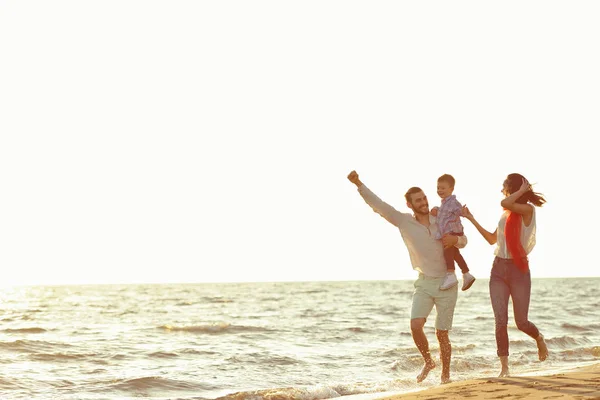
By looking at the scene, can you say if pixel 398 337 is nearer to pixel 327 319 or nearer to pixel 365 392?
pixel 327 319

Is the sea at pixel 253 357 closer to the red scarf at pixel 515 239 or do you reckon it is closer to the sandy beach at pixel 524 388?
the sandy beach at pixel 524 388

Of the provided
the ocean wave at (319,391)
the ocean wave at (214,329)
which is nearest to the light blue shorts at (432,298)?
the ocean wave at (319,391)

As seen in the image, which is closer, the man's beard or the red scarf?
the red scarf

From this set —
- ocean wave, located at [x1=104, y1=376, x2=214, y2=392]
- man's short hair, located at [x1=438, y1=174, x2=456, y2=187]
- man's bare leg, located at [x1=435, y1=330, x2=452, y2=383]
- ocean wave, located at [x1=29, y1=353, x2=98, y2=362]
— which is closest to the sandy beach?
man's bare leg, located at [x1=435, y1=330, x2=452, y2=383]

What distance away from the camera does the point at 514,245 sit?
24.9 feet

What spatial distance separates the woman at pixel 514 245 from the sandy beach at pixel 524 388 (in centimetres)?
58

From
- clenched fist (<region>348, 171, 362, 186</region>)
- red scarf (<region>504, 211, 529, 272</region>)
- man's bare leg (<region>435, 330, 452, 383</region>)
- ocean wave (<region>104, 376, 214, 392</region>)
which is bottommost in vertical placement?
ocean wave (<region>104, 376, 214, 392</region>)

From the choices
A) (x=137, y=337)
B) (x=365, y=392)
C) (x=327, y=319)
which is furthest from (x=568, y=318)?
(x=365, y=392)

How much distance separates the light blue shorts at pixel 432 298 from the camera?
307 inches

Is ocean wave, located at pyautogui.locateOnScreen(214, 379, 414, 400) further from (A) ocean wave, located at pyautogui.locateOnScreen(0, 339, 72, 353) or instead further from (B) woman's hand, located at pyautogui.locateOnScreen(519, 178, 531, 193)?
(A) ocean wave, located at pyautogui.locateOnScreen(0, 339, 72, 353)

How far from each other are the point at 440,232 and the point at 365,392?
2.87 meters

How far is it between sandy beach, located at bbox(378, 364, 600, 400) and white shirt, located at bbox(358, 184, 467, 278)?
1.12 m

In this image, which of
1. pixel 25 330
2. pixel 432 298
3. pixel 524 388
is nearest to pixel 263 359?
pixel 432 298

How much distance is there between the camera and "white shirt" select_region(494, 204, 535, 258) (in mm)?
7629
